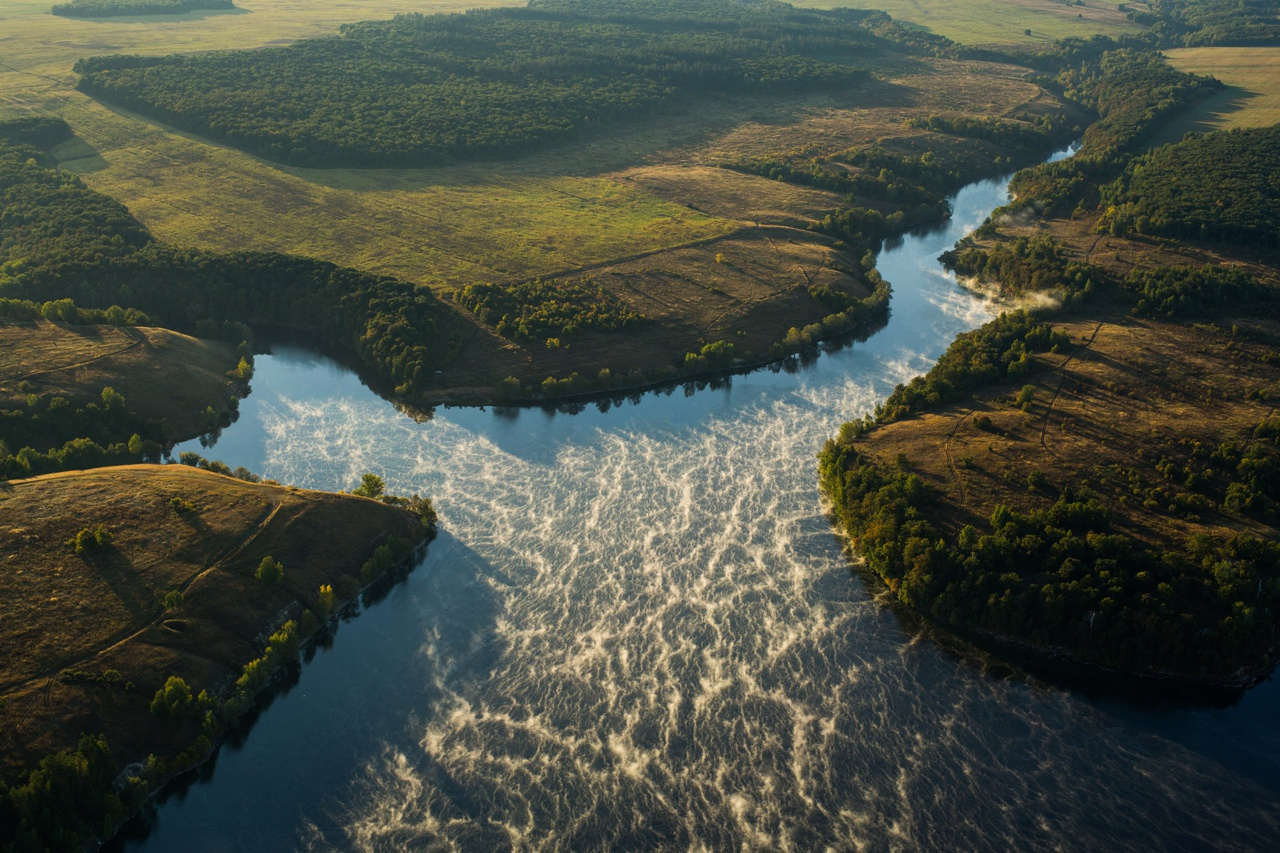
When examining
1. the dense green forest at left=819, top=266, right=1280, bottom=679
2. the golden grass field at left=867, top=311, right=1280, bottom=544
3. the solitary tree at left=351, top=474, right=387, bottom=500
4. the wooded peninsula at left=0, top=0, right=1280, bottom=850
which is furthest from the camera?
the solitary tree at left=351, top=474, right=387, bottom=500

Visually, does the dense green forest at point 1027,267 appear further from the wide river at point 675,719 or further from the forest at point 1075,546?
the wide river at point 675,719

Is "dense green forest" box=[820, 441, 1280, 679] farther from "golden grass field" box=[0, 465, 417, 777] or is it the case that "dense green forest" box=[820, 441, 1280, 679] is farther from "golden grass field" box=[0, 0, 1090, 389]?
"golden grass field" box=[0, 0, 1090, 389]

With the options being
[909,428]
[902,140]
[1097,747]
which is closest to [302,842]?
[1097,747]

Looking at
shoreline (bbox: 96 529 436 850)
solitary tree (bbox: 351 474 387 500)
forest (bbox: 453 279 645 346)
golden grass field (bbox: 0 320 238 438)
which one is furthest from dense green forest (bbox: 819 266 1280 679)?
golden grass field (bbox: 0 320 238 438)

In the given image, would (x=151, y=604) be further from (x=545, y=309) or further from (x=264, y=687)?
(x=545, y=309)

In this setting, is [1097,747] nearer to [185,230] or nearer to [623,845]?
[623,845]

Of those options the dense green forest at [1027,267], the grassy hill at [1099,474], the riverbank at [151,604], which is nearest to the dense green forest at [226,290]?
the riverbank at [151,604]
